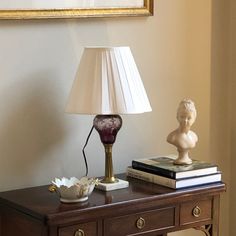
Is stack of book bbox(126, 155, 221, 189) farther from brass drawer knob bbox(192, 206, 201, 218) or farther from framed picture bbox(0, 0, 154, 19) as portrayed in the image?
framed picture bbox(0, 0, 154, 19)

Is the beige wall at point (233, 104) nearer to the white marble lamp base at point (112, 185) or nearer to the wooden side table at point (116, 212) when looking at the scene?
the wooden side table at point (116, 212)

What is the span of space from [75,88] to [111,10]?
41 centimetres

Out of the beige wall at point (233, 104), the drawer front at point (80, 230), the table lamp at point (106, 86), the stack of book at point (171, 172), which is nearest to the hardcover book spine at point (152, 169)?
the stack of book at point (171, 172)

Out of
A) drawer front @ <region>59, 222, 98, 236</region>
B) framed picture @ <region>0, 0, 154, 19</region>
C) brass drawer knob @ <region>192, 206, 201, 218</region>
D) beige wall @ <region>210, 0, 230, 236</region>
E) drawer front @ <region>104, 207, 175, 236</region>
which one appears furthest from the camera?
beige wall @ <region>210, 0, 230, 236</region>

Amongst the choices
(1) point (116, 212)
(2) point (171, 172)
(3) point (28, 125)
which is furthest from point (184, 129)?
(3) point (28, 125)

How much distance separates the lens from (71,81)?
2357 millimetres

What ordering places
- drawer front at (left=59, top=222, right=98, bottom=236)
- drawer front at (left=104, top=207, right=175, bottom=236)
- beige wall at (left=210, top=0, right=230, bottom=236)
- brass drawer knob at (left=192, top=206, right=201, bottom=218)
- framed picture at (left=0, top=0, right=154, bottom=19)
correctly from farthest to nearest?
beige wall at (left=210, top=0, right=230, bottom=236) → brass drawer knob at (left=192, top=206, right=201, bottom=218) → framed picture at (left=0, top=0, right=154, bottom=19) → drawer front at (left=104, top=207, right=175, bottom=236) → drawer front at (left=59, top=222, right=98, bottom=236)

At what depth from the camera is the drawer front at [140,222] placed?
2.07 m

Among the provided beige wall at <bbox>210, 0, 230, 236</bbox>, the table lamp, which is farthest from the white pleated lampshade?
beige wall at <bbox>210, 0, 230, 236</bbox>

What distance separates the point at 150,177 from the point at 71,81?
436mm

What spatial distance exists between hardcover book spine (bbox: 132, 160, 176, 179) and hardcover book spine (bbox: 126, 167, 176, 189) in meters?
0.01

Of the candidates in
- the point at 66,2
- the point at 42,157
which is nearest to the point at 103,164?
the point at 42,157

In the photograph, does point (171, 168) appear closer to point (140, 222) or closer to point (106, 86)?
point (140, 222)

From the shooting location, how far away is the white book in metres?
2.23
